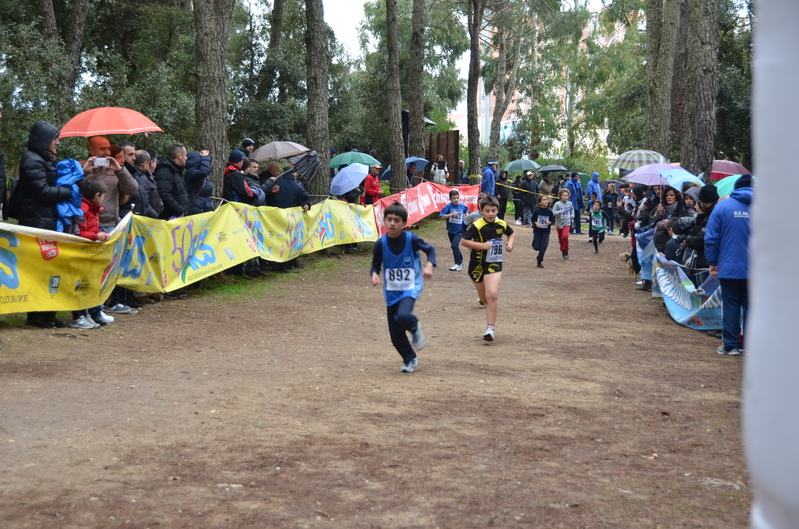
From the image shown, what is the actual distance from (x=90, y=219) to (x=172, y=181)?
2.32 m

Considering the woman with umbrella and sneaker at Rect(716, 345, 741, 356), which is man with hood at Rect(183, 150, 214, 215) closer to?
sneaker at Rect(716, 345, 741, 356)

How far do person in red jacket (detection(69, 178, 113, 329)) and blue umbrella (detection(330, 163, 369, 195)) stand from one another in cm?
975

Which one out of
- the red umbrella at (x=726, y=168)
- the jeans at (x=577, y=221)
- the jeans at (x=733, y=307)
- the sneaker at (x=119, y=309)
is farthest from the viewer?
the jeans at (x=577, y=221)

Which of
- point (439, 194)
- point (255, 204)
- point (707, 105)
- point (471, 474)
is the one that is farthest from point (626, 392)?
point (439, 194)

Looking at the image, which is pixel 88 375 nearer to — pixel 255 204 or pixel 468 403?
pixel 468 403

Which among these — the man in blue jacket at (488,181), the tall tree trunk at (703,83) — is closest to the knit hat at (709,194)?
the tall tree trunk at (703,83)

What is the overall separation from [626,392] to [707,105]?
13011 mm

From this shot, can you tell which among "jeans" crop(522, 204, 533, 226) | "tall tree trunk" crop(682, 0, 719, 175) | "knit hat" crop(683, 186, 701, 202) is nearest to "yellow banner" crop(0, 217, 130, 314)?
"knit hat" crop(683, 186, 701, 202)

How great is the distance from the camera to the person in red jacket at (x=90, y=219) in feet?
31.9

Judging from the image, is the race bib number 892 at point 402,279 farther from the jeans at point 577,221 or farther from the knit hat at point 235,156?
the jeans at point 577,221

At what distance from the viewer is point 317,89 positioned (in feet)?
67.0

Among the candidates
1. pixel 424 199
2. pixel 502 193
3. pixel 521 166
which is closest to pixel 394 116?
pixel 424 199

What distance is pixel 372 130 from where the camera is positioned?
40594 millimetres

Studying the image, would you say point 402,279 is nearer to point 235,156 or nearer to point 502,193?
point 235,156
